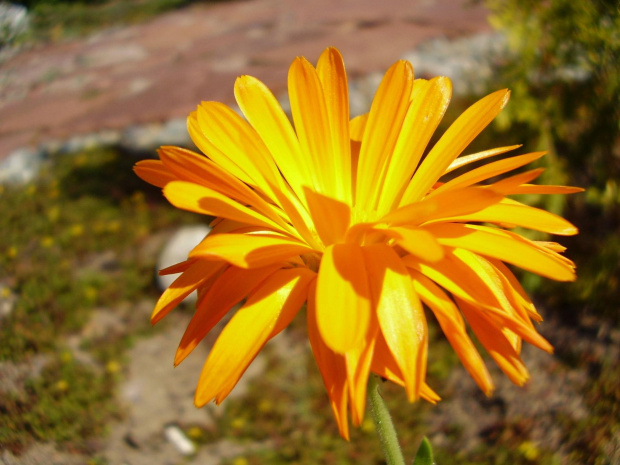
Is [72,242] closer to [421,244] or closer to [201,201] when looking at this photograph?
[201,201]

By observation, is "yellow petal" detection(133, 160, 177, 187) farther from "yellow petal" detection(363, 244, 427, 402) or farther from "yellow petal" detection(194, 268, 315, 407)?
"yellow petal" detection(363, 244, 427, 402)

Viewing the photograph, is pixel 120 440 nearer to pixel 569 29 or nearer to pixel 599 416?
pixel 599 416

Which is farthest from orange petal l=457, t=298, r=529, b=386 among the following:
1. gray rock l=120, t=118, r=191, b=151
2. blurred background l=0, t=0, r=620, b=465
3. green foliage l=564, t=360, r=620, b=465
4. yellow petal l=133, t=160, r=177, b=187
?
gray rock l=120, t=118, r=191, b=151

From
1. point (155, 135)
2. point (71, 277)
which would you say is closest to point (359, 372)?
point (71, 277)

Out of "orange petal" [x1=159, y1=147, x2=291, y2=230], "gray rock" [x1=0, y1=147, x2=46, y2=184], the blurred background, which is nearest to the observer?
"orange petal" [x1=159, y1=147, x2=291, y2=230]

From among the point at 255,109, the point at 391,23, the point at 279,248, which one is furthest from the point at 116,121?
the point at 279,248

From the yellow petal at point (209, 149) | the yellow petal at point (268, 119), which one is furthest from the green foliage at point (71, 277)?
the yellow petal at point (268, 119)
